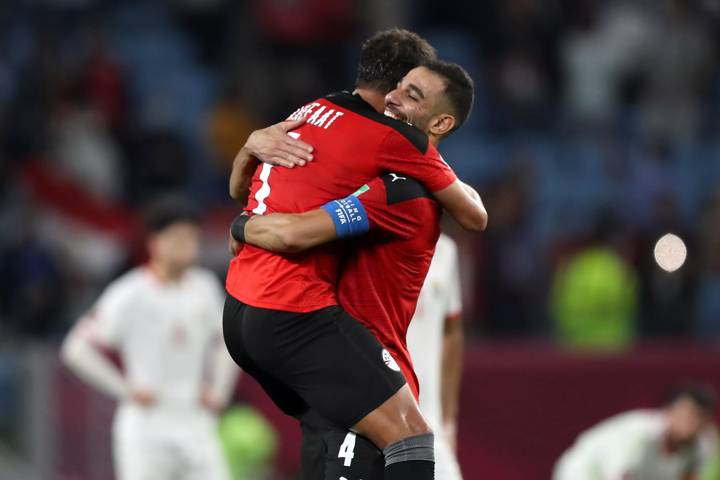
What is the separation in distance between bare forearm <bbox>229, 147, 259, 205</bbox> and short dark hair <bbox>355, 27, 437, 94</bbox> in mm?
499

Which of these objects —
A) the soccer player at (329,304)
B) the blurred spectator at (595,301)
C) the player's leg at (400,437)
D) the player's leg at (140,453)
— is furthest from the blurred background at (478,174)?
the player's leg at (400,437)

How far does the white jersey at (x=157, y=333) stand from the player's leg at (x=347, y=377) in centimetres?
382

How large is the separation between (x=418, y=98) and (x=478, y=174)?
8848 millimetres

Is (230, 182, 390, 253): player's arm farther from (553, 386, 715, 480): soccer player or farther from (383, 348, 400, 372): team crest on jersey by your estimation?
(553, 386, 715, 480): soccer player

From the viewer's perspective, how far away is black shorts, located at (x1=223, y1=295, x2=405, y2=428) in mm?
5109

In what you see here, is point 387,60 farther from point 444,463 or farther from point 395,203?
point 444,463

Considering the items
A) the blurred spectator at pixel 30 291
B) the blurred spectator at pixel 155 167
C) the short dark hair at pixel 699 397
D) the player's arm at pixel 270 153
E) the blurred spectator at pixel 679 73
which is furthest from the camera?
the blurred spectator at pixel 679 73

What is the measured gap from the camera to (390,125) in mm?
5270

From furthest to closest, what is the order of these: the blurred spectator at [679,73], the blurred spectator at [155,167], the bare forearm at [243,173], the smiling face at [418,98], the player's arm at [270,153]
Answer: the blurred spectator at [679,73]
the blurred spectator at [155,167]
the bare forearm at [243,173]
the smiling face at [418,98]
the player's arm at [270,153]

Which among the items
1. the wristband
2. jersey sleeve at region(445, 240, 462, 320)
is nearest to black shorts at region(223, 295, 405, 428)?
the wristband

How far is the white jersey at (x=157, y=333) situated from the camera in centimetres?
891

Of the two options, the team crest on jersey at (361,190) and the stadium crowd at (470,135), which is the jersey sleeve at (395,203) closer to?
the team crest on jersey at (361,190)

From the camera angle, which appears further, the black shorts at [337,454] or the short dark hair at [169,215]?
the short dark hair at [169,215]

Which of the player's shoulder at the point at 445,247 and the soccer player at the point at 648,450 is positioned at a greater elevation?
the player's shoulder at the point at 445,247
